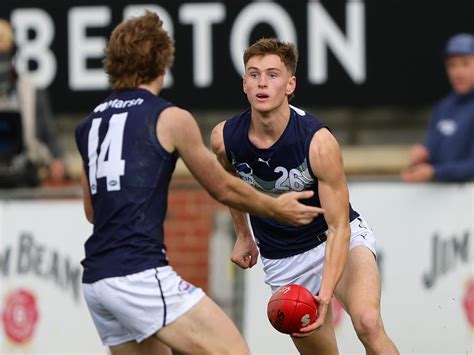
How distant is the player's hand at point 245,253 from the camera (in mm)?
8148

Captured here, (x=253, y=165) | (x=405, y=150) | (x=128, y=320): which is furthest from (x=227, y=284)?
(x=128, y=320)

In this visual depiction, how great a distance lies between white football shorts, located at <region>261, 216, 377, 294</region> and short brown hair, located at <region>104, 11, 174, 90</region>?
5.63 ft

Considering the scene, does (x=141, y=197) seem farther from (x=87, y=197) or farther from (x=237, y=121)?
(x=237, y=121)

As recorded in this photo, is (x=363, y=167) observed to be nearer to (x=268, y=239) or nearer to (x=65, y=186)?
(x=65, y=186)

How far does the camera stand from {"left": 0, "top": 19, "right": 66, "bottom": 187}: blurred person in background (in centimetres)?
1183

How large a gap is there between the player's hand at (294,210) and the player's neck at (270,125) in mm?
767

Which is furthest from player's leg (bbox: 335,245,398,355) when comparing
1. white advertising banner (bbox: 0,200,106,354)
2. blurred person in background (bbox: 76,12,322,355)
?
white advertising banner (bbox: 0,200,106,354)

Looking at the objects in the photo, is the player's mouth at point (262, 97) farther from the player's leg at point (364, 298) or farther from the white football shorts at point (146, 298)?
the white football shorts at point (146, 298)

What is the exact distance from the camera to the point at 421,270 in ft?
35.9

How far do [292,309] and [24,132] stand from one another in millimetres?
5234

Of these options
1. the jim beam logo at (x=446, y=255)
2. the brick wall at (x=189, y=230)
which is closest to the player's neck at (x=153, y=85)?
the jim beam logo at (x=446, y=255)

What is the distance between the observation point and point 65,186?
12641 millimetres

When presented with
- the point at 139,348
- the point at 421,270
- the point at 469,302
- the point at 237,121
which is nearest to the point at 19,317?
the point at 421,270

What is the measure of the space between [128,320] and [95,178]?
0.70 metres
